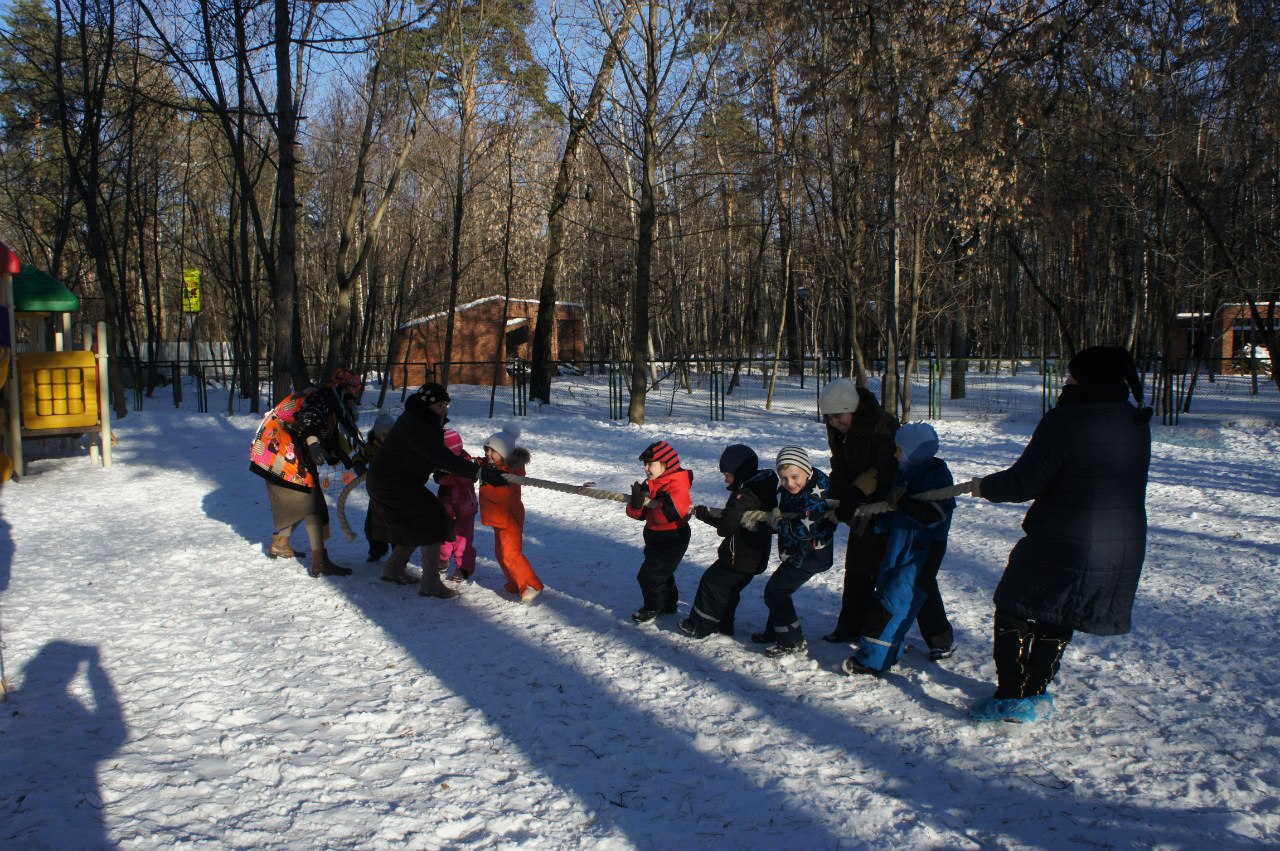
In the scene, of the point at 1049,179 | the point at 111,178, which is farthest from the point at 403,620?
the point at 111,178

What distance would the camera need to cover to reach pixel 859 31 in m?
7.97

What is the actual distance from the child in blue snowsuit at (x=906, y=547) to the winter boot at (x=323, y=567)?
13.4 ft

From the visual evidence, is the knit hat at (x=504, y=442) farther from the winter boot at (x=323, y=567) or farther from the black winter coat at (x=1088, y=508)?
the black winter coat at (x=1088, y=508)

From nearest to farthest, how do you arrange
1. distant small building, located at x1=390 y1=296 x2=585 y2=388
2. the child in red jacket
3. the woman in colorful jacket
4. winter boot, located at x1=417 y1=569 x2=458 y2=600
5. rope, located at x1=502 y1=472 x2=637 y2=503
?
1. the child in red jacket
2. rope, located at x1=502 y1=472 x2=637 y2=503
3. winter boot, located at x1=417 y1=569 x2=458 y2=600
4. the woman in colorful jacket
5. distant small building, located at x1=390 y1=296 x2=585 y2=388

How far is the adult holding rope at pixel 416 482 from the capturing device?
610 cm

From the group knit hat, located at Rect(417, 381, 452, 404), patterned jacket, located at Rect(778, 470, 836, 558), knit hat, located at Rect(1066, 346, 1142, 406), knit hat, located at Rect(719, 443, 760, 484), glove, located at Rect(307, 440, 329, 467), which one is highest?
knit hat, located at Rect(1066, 346, 1142, 406)

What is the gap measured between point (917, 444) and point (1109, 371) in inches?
41.9

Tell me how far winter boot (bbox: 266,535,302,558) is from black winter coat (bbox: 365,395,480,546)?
1469 mm

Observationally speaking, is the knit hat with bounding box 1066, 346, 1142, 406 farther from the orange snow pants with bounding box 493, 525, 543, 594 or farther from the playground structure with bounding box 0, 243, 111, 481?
the playground structure with bounding box 0, 243, 111, 481

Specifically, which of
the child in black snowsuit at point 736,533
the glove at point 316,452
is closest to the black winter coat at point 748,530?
the child in black snowsuit at point 736,533

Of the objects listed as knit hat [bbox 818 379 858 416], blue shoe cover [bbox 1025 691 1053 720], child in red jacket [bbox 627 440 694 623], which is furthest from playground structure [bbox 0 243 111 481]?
blue shoe cover [bbox 1025 691 1053 720]

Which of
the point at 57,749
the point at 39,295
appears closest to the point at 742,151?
the point at 39,295

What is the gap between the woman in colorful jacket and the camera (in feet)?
22.1

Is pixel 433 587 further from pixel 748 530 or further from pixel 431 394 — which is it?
pixel 748 530
